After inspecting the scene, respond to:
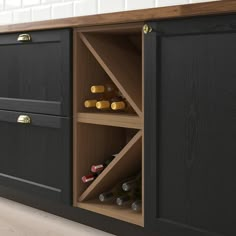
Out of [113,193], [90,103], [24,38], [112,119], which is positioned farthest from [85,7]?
[113,193]

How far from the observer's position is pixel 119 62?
5.74ft

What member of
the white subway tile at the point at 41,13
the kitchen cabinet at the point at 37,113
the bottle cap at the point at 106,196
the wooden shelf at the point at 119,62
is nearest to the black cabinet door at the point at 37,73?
the kitchen cabinet at the point at 37,113

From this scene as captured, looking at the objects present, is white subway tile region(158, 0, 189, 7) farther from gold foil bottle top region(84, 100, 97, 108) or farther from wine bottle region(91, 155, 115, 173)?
wine bottle region(91, 155, 115, 173)

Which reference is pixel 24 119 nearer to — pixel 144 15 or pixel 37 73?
pixel 37 73

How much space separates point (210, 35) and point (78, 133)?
0.69 meters

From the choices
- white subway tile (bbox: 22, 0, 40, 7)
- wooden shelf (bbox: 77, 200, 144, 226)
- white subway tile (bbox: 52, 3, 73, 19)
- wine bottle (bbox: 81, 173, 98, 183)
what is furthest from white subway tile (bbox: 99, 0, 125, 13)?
wooden shelf (bbox: 77, 200, 144, 226)

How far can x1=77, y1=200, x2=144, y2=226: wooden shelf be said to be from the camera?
1555mm

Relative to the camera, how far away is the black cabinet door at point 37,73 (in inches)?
68.3

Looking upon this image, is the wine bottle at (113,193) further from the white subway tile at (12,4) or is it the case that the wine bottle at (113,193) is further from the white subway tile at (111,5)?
the white subway tile at (12,4)

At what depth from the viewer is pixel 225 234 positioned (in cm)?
130

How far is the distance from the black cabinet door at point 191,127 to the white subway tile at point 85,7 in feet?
3.12

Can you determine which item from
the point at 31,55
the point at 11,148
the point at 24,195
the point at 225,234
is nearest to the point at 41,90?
the point at 31,55

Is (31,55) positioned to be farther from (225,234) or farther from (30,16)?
(225,234)

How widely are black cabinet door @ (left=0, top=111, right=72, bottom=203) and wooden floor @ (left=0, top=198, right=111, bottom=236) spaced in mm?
119
